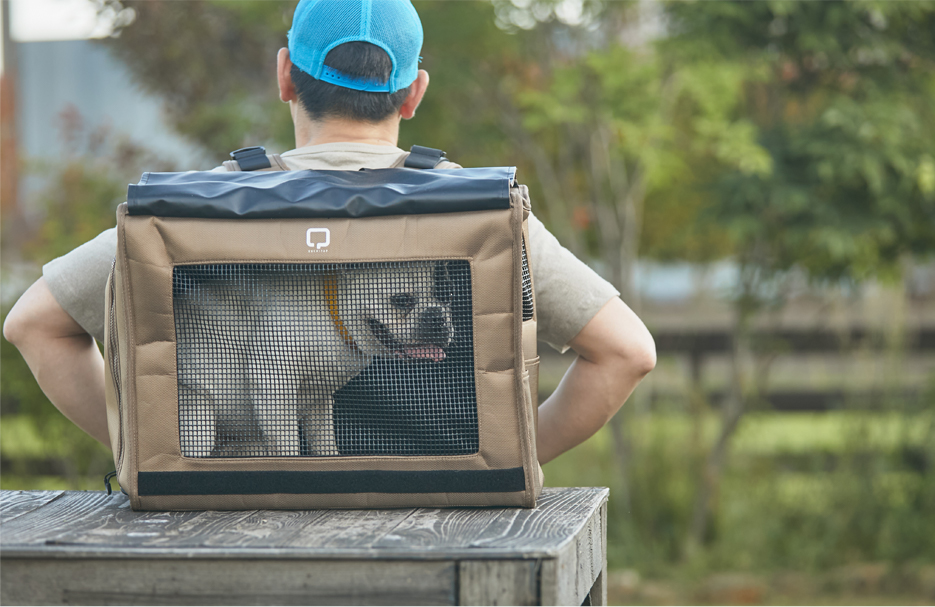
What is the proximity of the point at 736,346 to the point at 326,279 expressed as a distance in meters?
3.97

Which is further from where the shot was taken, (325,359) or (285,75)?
(285,75)

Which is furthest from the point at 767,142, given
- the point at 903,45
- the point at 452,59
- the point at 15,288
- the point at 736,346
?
the point at 15,288

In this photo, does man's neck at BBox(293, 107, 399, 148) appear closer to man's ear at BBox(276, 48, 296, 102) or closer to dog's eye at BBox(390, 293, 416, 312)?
man's ear at BBox(276, 48, 296, 102)

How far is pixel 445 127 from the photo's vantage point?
5168 mm

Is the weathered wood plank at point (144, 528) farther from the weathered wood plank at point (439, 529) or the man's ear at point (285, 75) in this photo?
the man's ear at point (285, 75)

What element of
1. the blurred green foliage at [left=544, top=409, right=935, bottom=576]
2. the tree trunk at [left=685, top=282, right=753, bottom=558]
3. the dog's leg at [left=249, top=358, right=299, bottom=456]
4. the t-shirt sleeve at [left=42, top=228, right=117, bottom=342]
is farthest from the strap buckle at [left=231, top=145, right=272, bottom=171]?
the tree trunk at [left=685, top=282, right=753, bottom=558]

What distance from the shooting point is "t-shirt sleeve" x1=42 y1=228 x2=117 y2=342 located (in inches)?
63.5

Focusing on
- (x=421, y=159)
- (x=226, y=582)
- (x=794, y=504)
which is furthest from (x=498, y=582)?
(x=794, y=504)

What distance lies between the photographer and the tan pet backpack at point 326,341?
4.65ft

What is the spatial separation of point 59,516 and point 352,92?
2.96ft

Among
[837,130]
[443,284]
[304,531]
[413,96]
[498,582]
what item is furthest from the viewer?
[837,130]

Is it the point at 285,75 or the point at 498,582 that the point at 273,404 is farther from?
the point at 285,75

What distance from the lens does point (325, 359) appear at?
1456mm

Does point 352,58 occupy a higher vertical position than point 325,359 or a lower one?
higher
